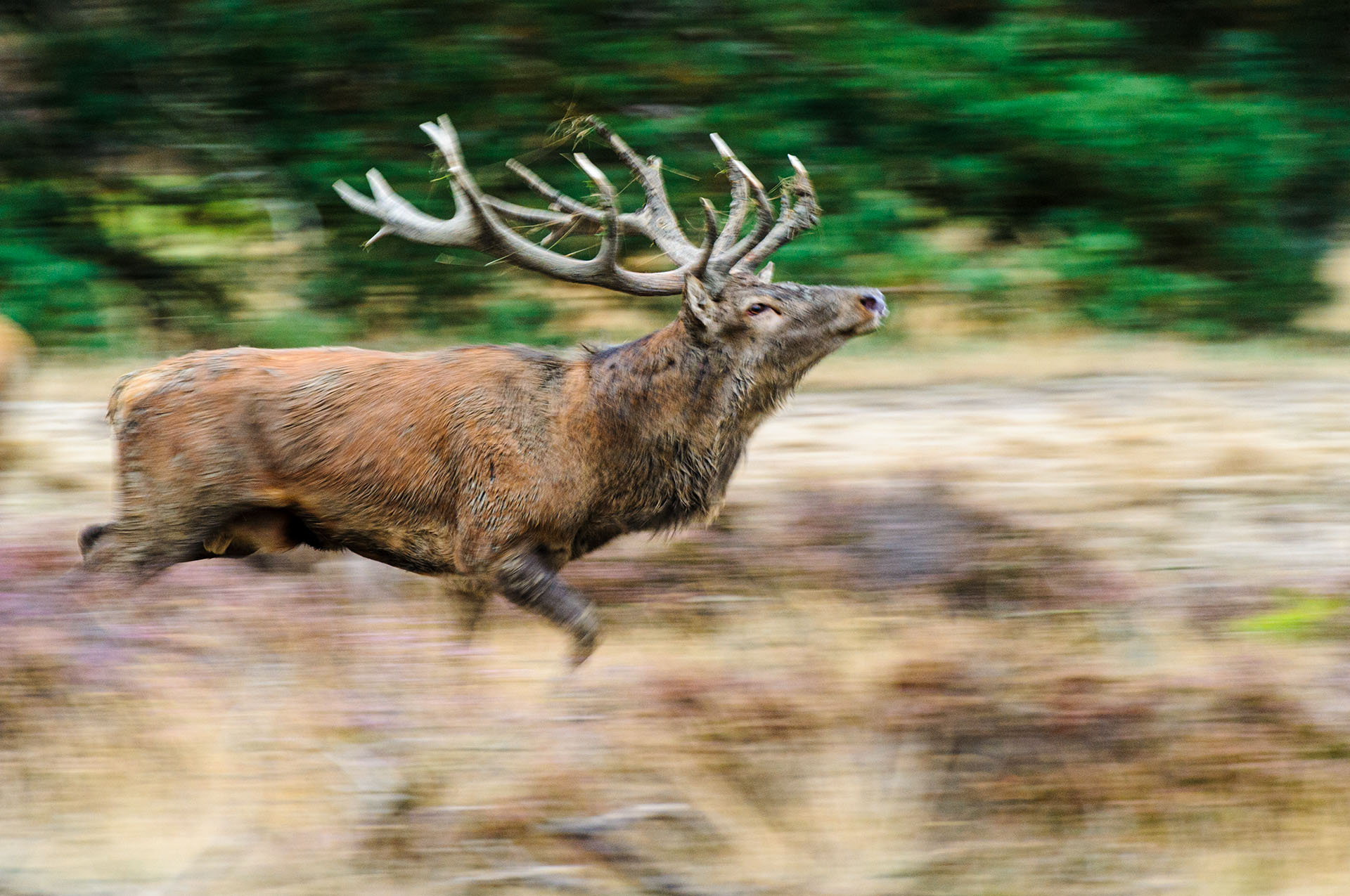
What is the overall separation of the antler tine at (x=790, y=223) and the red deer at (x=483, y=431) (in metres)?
A: 0.01

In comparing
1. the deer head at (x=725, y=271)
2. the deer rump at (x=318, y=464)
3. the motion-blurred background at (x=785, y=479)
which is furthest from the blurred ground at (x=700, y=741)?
the deer head at (x=725, y=271)

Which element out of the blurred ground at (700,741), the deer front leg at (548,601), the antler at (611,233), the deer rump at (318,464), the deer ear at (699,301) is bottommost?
the blurred ground at (700,741)

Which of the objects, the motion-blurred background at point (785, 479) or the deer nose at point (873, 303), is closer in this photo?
the motion-blurred background at point (785, 479)

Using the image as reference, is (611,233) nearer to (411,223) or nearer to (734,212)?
(734,212)

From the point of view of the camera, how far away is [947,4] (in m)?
10.4

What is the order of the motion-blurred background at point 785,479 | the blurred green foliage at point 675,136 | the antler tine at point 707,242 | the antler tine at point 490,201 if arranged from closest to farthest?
the motion-blurred background at point 785,479 → the antler tine at point 707,242 → the antler tine at point 490,201 → the blurred green foliage at point 675,136

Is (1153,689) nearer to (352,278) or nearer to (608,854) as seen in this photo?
(608,854)

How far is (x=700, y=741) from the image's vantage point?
5391 mm

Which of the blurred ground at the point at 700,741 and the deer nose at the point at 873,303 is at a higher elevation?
the deer nose at the point at 873,303

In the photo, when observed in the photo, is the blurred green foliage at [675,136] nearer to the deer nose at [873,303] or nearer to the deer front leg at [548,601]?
the deer nose at [873,303]

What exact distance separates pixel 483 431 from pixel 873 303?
1653 mm

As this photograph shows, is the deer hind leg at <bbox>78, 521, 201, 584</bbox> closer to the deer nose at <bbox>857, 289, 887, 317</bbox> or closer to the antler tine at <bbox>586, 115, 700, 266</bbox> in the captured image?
the antler tine at <bbox>586, 115, 700, 266</bbox>

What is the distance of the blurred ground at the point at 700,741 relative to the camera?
16.6 feet

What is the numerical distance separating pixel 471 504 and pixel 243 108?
5857 millimetres
